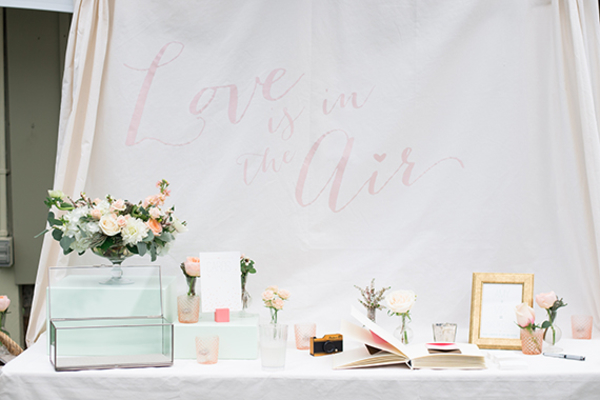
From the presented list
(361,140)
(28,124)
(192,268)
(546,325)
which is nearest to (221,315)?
(192,268)

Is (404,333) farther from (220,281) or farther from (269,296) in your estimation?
(220,281)

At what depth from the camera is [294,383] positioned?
155 centimetres

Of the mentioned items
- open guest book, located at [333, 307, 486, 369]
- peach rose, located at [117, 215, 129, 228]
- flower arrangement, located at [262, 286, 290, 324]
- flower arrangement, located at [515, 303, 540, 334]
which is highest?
peach rose, located at [117, 215, 129, 228]

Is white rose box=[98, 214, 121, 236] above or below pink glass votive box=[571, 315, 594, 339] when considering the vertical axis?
above

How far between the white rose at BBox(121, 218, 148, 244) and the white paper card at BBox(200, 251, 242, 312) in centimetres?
22

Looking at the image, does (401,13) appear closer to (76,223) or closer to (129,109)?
(129,109)

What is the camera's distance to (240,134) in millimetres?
2059

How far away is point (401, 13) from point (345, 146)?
58 cm

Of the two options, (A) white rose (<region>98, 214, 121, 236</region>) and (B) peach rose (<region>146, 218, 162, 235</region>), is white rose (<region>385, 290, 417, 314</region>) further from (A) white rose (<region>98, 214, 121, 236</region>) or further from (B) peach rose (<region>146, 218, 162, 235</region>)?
(A) white rose (<region>98, 214, 121, 236</region>)

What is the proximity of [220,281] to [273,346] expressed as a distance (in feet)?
1.04

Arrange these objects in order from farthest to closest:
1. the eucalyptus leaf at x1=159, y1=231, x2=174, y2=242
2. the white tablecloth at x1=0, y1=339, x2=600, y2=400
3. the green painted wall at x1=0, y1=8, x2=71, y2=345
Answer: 1. the green painted wall at x1=0, y1=8, x2=71, y2=345
2. the eucalyptus leaf at x1=159, y1=231, x2=174, y2=242
3. the white tablecloth at x1=0, y1=339, x2=600, y2=400

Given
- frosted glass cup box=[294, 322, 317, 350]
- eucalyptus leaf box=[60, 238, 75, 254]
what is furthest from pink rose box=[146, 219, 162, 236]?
frosted glass cup box=[294, 322, 317, 350]

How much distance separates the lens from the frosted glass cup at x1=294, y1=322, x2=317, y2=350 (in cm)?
181

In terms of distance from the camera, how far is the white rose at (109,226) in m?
1.60
